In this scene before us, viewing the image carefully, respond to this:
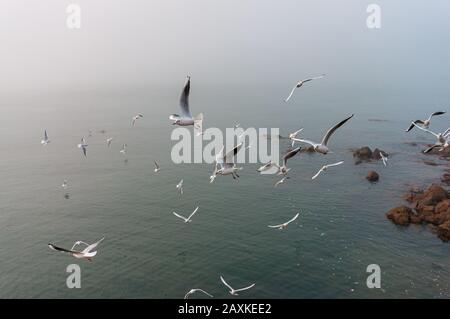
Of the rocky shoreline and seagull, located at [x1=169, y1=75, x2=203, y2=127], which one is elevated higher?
seagull, located at [x1=169, y1=75, x2=203, y2=127]

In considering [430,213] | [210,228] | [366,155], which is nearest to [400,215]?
[430,213]

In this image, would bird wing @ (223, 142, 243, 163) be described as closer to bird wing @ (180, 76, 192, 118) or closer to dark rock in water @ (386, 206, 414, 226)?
bird wing @ (180, 76, 192, 118)

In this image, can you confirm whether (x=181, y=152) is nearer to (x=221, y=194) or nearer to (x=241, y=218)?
(x=221, y=194)

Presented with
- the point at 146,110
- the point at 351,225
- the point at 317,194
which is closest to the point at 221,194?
the point at 317,194

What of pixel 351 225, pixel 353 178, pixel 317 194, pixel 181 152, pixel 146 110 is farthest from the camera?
pixel 146 110

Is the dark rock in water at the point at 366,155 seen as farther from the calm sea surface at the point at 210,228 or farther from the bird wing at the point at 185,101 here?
the bird wing at the point at 185,101

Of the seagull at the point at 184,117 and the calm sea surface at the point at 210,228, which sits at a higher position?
the seagull at the point at 184,117

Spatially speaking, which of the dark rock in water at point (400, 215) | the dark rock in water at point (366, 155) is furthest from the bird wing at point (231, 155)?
the dark rock in water at point (366, 155)

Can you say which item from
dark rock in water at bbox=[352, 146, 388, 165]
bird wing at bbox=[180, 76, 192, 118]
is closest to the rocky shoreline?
dark rock in water at bbox=[352, 146, 388, 165]
